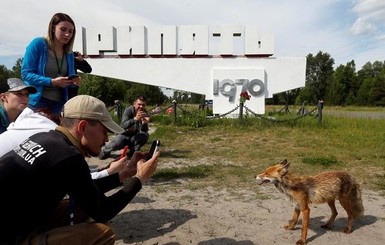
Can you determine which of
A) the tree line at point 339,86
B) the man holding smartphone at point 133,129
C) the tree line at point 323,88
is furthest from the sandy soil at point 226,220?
the tree line at point 339,86

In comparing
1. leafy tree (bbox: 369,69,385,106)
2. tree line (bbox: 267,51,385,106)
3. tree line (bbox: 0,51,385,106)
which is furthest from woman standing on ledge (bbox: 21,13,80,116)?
leafy tree (bbox: 369,69,385,106)

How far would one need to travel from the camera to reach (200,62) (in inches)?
749

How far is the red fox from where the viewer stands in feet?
11.7

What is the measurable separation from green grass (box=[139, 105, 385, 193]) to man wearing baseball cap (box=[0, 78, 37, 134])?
3.08 metres

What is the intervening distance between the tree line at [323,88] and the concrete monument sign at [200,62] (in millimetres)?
17090

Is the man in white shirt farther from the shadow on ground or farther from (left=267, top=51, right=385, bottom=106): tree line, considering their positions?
(left=267, top=51, right=385, bottom=106): tree line

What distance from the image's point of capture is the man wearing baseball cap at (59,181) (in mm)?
1703

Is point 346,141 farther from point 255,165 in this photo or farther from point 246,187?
point 246,187

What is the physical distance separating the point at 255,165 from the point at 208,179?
1.57 metres

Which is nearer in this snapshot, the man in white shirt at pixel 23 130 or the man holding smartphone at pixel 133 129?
the man in white shirt at pixel 23 130

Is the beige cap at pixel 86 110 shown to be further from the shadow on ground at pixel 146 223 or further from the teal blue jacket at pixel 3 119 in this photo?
the shadow on ground at pixel 146 223

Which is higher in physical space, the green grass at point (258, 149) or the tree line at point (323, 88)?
the tree line at point (323, 88)

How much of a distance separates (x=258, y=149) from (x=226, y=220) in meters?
5.26

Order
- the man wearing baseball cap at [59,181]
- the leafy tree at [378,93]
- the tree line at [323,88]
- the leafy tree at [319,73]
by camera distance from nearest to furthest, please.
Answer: the man wearing baseball cap at [59,181] < the tree line at [323,88] < the leafy tree at [378,93] < the leafy tree at [319,73]
